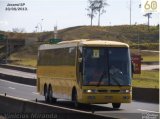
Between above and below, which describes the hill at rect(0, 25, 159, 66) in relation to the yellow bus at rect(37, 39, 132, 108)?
below

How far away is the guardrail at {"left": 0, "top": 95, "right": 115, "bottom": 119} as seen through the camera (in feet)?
47.6

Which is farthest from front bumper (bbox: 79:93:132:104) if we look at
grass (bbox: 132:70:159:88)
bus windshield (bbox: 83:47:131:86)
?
grass (bbox: 132:70:159:88)

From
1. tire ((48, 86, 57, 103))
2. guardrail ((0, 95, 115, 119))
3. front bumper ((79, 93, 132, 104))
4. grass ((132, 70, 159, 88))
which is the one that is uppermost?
guardrail ((0, 95, 115, 119))

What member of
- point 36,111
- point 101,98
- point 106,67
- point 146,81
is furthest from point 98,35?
point 36,111

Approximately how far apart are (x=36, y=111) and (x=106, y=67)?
7933 millimetres

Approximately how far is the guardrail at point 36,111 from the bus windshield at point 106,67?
3986 millimetres

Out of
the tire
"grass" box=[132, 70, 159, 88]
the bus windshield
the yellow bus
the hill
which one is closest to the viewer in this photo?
the yellow bus

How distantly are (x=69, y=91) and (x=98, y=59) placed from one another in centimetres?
261

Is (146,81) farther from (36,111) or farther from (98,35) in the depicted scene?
(98,35)

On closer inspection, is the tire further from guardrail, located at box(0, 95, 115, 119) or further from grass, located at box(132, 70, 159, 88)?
grass, located at box(132, 70, 159, 88)

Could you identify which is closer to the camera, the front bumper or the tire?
the front bumper

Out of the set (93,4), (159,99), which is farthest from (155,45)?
(159,99)

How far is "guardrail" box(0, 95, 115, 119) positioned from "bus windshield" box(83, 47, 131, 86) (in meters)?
3.99

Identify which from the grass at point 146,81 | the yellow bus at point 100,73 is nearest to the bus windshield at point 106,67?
the yellow bus at point 100,73
